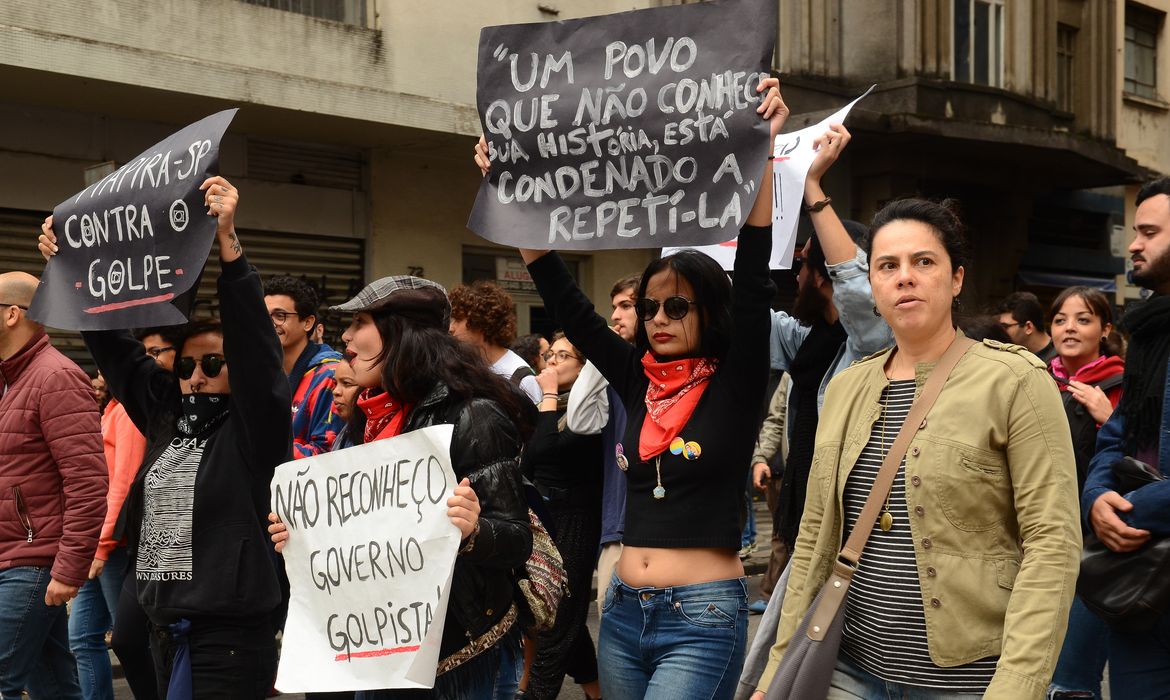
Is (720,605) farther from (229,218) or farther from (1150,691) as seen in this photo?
(229,218)

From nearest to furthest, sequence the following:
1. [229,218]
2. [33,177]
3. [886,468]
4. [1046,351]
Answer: [886,468]
[229,218]
[1046,351]
[33,177]

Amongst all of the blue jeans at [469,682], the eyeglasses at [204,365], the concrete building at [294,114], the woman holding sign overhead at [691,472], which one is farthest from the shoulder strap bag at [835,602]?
the concrete building at [294,114]

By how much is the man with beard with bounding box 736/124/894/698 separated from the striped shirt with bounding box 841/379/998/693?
22.5 inches

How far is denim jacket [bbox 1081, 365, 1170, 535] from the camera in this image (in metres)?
3.70

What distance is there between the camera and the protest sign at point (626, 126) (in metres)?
3.78

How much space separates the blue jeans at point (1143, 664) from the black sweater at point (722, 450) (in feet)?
3.91

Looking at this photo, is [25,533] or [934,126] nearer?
[25,533]

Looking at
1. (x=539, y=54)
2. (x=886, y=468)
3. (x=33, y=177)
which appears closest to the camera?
(x=886, y=468)

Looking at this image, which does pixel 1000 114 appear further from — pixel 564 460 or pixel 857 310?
pixel 857 310

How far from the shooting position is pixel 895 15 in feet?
59.1

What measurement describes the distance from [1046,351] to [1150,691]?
3.88 meters

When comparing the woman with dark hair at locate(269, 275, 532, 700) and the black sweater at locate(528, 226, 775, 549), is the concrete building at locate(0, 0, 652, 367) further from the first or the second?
the black sweater at locate(528, 226, 775, 549)

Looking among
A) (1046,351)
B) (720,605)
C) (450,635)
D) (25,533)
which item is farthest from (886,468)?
(1046,351)

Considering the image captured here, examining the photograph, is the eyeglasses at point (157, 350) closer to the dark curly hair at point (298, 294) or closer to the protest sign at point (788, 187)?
the dark curly hair at point (298, 294)
